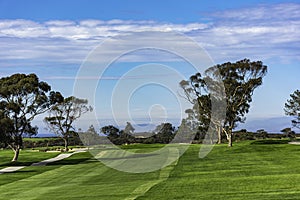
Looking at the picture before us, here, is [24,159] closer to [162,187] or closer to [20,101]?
[20,101]

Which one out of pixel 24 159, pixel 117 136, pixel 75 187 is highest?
pixel 117 136

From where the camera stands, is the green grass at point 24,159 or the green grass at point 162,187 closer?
the green grass at point 162,187

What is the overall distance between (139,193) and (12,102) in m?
34.0

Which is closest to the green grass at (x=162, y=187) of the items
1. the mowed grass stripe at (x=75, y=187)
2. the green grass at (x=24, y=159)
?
the mowed grass stripe at (x=75, y=187)

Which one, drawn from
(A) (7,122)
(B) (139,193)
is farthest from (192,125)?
(B) (139,193)

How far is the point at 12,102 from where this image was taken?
53.1 m

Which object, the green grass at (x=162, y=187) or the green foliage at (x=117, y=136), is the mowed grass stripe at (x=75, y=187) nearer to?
the green grass at (x=162, y=187)

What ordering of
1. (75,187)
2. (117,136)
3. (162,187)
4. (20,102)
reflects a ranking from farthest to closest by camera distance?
1. (117,136)
2. (20,102)
3. (75,187)
4. (162,187)

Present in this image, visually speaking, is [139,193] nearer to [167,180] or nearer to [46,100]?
[167,180]

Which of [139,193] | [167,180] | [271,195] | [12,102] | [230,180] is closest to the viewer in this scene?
[271,195]

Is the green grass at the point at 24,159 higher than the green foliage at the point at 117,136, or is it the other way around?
the green foliage at the point at 117,136

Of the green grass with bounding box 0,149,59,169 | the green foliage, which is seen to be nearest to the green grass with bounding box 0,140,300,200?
the green grass with bounding box 0,149,59,169

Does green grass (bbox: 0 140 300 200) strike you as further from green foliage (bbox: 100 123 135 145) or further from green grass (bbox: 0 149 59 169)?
green foliage (bbox: 100 123 135 145)

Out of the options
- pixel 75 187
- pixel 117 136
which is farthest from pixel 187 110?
pixel 75 187
